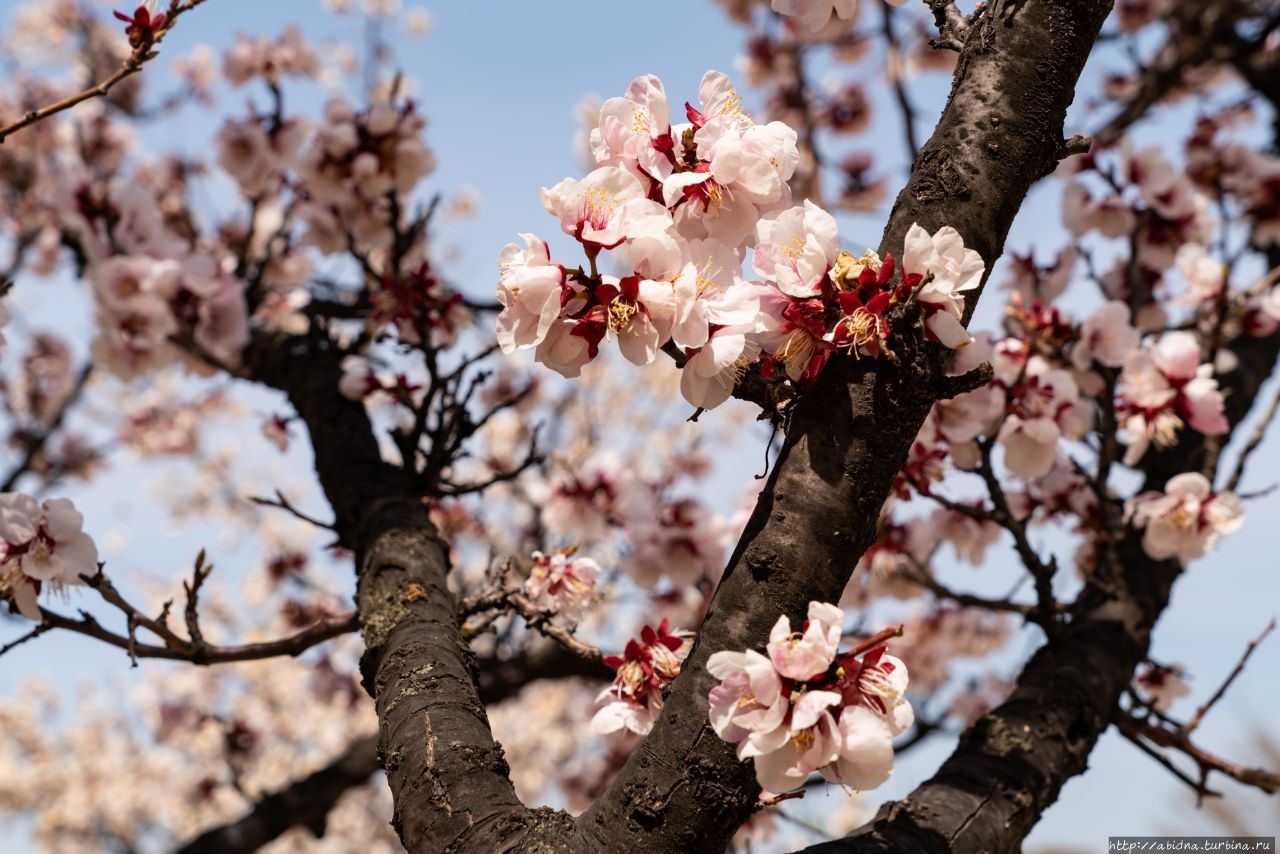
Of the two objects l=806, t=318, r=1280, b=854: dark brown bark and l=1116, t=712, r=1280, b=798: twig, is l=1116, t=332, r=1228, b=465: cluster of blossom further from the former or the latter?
l=1116, t=712, r=1280, b=798: twig

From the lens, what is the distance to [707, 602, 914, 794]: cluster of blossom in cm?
115

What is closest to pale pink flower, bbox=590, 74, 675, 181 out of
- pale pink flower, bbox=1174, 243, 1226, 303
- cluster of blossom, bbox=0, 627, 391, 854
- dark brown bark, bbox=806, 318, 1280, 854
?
dark brown bark, bbox=806, 318, 1280, 854

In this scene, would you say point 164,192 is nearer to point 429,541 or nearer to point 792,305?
point 429,541

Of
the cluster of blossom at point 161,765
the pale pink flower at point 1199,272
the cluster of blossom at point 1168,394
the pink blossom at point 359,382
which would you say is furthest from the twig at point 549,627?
the cluster of blossom at point 161,765

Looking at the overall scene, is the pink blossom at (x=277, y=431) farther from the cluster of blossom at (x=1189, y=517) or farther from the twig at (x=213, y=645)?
→ the cluster of blossom at (x=1189, y=517)

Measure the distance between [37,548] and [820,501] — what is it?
1537 mm

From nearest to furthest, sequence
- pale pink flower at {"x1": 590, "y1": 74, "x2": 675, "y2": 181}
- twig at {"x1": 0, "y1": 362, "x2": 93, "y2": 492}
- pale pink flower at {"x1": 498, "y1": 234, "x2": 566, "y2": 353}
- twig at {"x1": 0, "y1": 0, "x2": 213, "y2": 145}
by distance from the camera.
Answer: pale pink flower at {"x1": 498, "y1": 234, "x2": 566, "y2": 353}, pale pink flower at {"x1": 590, "y1": 74, "x2": 675, "y2": 181}, twig at {"x1": 0, "y1": 0, "x2": 213, "y2": 145}, twig at {"x1": 0, "y1": 362, "x2": 93, "y2": 492}

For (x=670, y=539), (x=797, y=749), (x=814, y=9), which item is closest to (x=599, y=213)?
(x=814, y=9)

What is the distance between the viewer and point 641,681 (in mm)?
1596

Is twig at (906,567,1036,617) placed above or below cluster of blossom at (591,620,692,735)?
above

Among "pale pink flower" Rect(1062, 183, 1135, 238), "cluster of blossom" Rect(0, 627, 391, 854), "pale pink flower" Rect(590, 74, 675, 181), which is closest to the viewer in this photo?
"pale pink flower" Rect(590, 74, 675, 181)

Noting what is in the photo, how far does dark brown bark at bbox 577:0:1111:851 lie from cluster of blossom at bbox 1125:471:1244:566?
1.43 meters

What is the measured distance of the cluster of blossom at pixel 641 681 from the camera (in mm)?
1576

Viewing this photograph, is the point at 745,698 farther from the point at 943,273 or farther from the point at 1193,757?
the point at 1193,757
